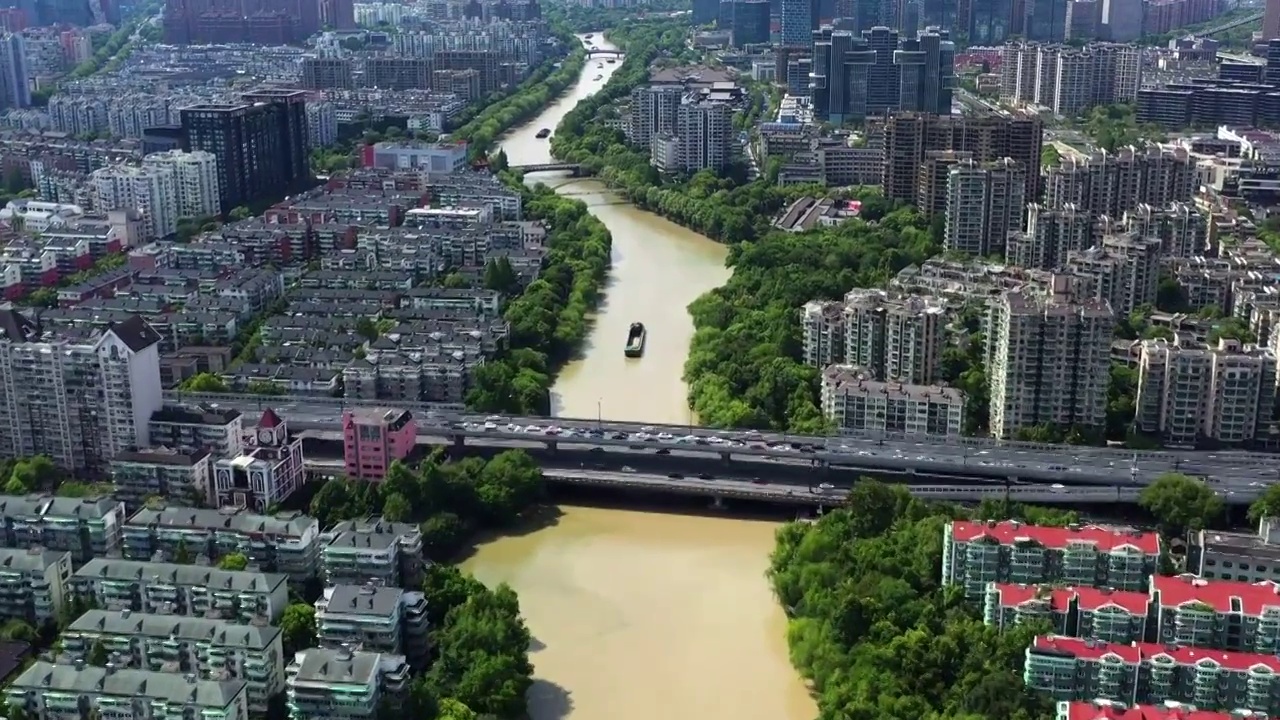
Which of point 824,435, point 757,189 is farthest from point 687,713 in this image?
point 757,189

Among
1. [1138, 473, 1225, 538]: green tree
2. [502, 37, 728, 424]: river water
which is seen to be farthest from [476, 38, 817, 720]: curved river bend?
[1138, 473, 1225, 538]: green tree

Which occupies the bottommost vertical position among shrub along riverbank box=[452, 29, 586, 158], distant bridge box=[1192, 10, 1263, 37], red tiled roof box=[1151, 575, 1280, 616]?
red tiled roof box=[1151, 575, 1280, 616]

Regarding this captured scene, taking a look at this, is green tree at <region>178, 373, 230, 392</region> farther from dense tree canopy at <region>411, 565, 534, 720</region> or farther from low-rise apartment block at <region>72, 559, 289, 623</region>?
dense tree canopy at <region>411, 565, 534, 720</region>

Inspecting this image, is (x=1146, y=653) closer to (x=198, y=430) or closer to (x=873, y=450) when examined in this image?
(x=873, y=450)

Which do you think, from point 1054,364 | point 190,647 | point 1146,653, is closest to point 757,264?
point 1054,364

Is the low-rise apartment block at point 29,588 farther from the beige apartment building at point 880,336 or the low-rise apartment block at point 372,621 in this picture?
the beige apartment building at point 880,336

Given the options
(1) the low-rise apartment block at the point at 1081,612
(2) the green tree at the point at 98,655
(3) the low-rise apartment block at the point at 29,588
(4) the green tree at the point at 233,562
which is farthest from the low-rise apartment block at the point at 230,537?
(1) the low-rise apartment block at the point at 1081,612
